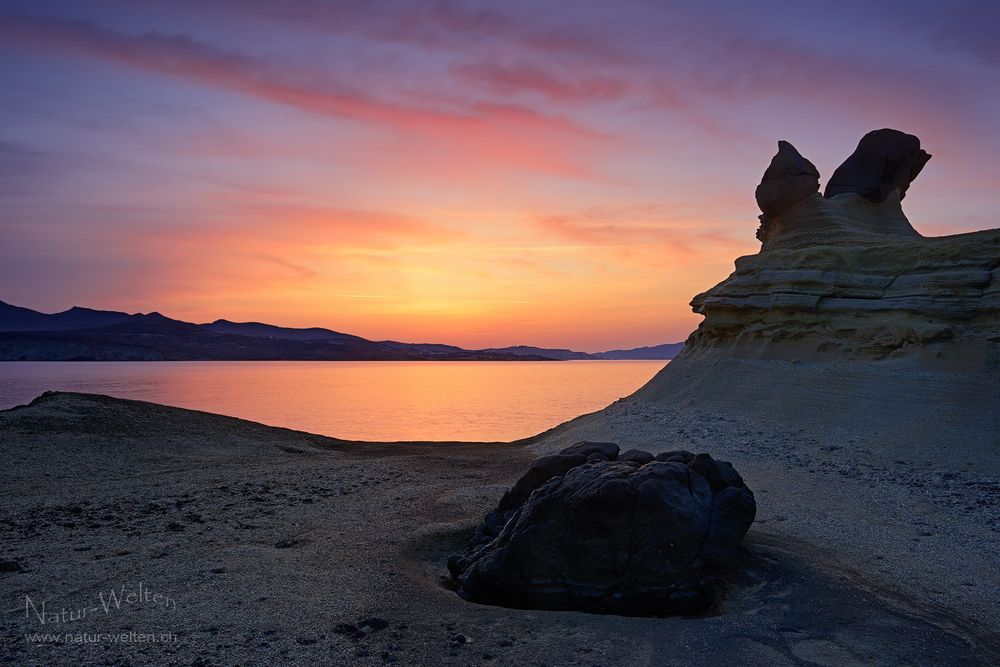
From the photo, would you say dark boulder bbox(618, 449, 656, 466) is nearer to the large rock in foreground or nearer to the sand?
the large rock in foreground

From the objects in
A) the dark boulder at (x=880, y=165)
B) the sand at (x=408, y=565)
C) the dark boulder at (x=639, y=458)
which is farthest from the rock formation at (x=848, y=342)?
the dark boulder at (x=639, y=458)

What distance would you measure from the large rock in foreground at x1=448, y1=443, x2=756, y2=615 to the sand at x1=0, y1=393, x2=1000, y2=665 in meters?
0.57

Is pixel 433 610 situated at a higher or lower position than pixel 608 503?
lower

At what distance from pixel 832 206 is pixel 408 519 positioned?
22.4 metres

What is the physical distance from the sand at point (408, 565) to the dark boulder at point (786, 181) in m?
11.6

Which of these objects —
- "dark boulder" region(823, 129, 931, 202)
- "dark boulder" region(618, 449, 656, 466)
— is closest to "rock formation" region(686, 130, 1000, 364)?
"dark boulder" region(823, 129, 931, 202)

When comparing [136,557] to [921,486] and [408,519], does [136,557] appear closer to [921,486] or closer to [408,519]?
[408,519]

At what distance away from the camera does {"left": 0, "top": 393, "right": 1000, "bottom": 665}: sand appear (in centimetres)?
723

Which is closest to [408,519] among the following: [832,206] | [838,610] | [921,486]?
[838,610]

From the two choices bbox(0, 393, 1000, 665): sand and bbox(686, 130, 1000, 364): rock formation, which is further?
bbox(686, 130, 1000, 364): rock formation

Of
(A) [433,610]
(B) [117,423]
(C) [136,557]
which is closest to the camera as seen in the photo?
(A) [433,610]

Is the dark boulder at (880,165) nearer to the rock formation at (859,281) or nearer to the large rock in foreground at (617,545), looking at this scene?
the rock formation at (859,281)

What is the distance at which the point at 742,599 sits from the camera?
29.3ft

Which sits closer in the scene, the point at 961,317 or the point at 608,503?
the point at 608,503
